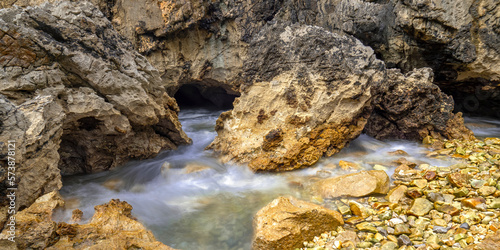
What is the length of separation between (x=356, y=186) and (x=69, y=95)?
3.92 meters

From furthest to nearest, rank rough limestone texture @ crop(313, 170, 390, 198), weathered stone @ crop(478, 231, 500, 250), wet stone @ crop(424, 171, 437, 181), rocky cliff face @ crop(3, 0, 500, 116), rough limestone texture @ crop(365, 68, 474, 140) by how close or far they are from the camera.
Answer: rocky cliff face @ crop(3, 0, 500, 116), rough limestone texture @ crop(365, 68, 474, 140), wet stone @ crop(424, 171, 437, 181), rough limestone texture @ crop(313, 170, 390, 198), weathered stone @ crop(478, 231, 500, 250)

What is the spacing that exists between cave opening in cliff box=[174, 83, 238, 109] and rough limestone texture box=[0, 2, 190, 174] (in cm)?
684

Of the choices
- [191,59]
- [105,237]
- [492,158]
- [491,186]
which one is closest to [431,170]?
[491,186]

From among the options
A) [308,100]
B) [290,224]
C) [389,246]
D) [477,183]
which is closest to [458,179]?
[477,183]

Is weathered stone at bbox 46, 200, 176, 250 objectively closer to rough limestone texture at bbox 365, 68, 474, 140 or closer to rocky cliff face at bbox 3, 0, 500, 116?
rocky cliff face at bbox 3, 0, 500, 116

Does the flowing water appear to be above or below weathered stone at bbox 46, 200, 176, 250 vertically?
below

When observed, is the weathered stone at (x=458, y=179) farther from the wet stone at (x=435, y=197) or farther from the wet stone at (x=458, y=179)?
Answer: the wet stone at (x=435, y=197)

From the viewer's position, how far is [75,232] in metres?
2.75

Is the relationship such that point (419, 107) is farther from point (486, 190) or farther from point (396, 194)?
point (396, 194)

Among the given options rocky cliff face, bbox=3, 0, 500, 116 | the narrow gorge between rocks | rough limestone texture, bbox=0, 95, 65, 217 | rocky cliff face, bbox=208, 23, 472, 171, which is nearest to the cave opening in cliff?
rocky cliff face, bbox=3, 0, 500, 116

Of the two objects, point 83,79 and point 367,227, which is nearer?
point 367,227

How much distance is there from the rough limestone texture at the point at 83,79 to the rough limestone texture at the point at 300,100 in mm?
1640

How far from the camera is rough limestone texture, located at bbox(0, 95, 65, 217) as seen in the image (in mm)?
2834

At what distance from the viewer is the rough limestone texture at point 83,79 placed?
11.8 ft
